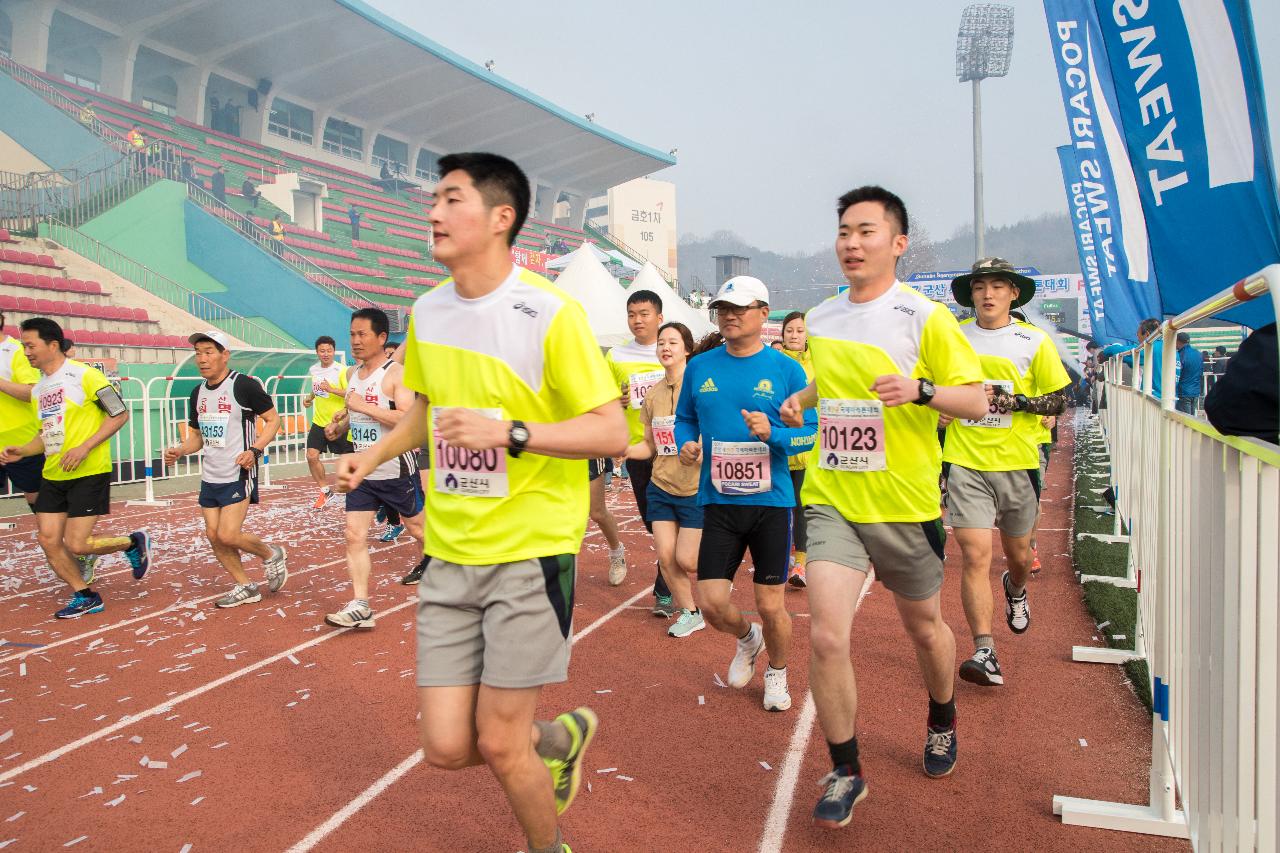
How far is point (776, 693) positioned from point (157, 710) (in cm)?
333

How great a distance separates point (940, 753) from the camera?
392 centimetres

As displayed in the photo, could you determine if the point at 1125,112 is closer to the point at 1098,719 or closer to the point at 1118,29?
the point at 1118,29

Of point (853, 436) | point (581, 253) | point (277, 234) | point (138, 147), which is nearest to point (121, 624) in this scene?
point (853, 436)

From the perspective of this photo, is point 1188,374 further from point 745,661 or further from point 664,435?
point 745,661

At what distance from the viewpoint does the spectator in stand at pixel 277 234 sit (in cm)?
2742

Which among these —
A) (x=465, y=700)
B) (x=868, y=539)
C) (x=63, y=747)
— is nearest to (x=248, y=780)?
(x=63, y=747)

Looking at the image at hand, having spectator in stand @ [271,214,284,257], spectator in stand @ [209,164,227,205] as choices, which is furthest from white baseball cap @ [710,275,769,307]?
spectator in stand @ [209,164,227,205]

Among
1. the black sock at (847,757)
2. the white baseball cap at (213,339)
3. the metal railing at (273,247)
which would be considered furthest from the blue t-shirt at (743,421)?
the metal railing at (273,247)

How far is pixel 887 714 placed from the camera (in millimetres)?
4730

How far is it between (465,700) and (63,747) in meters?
2.85

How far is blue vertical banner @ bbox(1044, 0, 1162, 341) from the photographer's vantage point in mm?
5766

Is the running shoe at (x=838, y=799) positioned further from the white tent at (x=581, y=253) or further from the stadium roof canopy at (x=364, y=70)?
the stadium roof canopy at (x=364, y=70)

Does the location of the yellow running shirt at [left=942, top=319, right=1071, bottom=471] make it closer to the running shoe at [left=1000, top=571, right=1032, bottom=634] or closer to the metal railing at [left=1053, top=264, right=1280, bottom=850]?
the running shoe at [left=1000, top=571, right=1032, bottom=634]

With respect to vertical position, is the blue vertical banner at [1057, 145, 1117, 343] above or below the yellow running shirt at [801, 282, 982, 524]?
above
